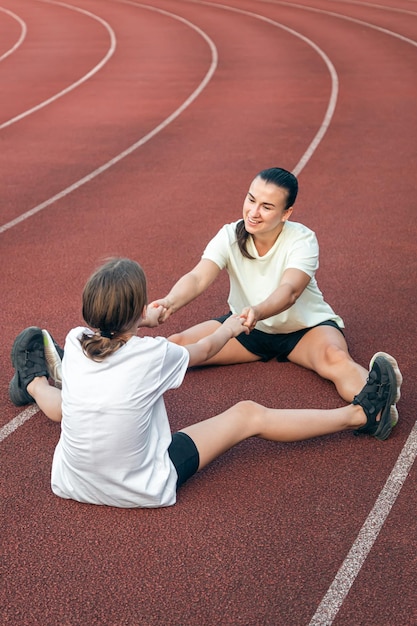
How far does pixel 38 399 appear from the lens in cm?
488

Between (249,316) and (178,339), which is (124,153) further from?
(249,316)

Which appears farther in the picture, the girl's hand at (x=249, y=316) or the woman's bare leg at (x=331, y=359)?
the woman's bare leg at (x=331, y=359)

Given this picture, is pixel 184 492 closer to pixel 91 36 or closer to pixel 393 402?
pixel 393 402

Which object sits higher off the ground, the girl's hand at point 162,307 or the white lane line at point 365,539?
the girl's hand at point 162,307

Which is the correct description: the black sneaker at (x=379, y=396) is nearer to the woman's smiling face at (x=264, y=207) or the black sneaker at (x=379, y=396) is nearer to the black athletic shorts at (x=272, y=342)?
the black athletic shorts at (x=272, y=342)

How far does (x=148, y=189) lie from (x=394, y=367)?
5486 millimetres

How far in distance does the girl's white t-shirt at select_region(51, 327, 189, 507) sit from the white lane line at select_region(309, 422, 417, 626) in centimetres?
88

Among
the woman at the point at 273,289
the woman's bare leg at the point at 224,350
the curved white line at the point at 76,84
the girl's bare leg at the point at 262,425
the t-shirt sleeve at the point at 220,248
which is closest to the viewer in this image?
the girl's bare leg at the point at 262,425

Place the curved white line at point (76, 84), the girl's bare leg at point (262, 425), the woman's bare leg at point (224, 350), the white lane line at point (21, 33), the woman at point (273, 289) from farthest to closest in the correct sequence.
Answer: the white lane line at point (21, 33)
the curved white line at point (76, 84)
the woman's bare leg at point (224, 350)
the woman at point (273, 289)
the girl's bare leg at point (262, 425)

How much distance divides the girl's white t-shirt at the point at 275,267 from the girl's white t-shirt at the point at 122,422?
139 cm

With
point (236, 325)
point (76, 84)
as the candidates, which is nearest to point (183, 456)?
point (236, 325)

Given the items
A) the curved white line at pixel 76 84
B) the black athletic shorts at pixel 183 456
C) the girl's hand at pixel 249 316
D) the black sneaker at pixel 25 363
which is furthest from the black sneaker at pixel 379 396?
the curved white line at pixel 76 84

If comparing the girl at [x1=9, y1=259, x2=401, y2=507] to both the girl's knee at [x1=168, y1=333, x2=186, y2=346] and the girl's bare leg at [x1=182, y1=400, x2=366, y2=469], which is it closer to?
the girl's bare leg at [x1=182, y1=400, x2=366, y2=469]

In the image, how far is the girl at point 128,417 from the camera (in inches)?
148
